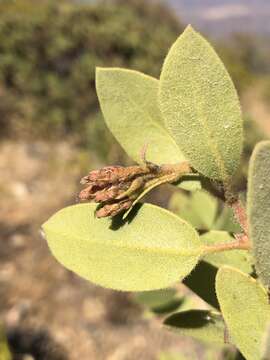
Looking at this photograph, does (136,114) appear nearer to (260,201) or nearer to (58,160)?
(260,201)

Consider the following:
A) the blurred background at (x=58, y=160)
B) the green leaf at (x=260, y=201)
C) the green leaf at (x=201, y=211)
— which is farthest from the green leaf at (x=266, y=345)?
the blurred background at (x=58, y=160)

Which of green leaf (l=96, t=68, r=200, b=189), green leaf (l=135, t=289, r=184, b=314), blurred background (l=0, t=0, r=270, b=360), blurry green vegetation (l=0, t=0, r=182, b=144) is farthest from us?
blurry green vegetation (l=0, t=0, r=182, b=144)

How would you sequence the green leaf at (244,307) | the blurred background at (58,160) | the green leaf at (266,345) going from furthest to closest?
1. the blurred background at (58,160)
2. the green leaf at (244,307)
3. the green leaf at (266,345)

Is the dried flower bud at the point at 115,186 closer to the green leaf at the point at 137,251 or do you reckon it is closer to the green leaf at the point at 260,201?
the green leaf at the point at 137,251

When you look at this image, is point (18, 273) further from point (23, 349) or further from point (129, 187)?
point (129, 187)

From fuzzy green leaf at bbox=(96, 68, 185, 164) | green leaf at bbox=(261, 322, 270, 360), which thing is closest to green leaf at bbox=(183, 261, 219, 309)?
fuzzy green leaf at bbox=(96, 68, 185, 164)

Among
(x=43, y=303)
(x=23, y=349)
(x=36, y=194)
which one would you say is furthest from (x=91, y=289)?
(x=36, y=194)

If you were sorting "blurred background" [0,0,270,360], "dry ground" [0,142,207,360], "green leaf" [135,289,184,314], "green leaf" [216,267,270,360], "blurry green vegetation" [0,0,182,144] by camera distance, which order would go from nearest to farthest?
"green leaf" [216,267,270,360] < "green leaf" [135,289,184,314] < "dry ground" [0,142,207,360] < "blurred background" [0,0,270,360] < "blurry green vegetation" [0,0,182,144]

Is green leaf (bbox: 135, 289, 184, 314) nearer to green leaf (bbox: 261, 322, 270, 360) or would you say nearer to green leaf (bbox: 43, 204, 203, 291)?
green leaf (bbox: 43, 204, 203, 291)
